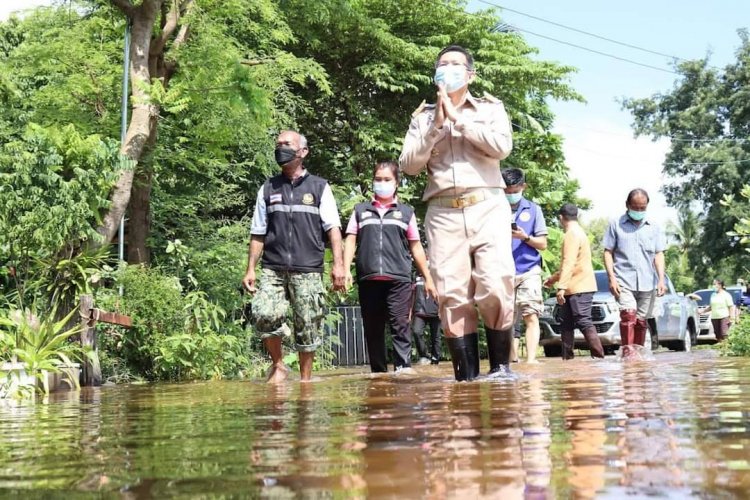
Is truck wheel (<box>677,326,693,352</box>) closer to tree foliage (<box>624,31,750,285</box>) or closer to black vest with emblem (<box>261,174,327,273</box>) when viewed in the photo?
black vest with emblem (<box>261,174,327,273</box>)

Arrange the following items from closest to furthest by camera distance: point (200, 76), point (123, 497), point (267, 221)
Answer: point (123, 497) < point (267, 221) < point (200, 76)

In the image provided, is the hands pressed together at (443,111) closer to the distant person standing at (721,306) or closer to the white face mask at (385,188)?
the white face mask at (385,188)

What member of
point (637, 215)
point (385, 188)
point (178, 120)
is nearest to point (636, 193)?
point (637, 215)

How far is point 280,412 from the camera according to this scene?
461cm

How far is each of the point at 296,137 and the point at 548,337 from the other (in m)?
11.4

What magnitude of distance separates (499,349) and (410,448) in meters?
3.77

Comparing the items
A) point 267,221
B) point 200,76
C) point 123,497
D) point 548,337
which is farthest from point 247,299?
point 123,497

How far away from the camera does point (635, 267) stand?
1095 centimetres

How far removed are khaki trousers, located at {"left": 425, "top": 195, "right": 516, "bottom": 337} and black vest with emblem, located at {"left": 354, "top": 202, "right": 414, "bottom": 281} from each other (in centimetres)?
282

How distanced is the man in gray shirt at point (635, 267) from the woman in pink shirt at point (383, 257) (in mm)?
2473

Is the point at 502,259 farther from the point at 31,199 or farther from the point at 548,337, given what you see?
the point at 548,337

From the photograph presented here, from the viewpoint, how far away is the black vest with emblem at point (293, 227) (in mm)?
8391

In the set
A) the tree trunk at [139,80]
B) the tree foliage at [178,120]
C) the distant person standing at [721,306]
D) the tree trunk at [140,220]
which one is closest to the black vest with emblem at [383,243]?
the tree foliage at [178,120]

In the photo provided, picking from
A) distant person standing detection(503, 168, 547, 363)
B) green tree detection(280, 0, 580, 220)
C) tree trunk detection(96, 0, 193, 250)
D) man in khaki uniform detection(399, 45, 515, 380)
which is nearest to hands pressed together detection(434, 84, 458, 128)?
man in khaki uniform detection(399, 45, 515, 380)
